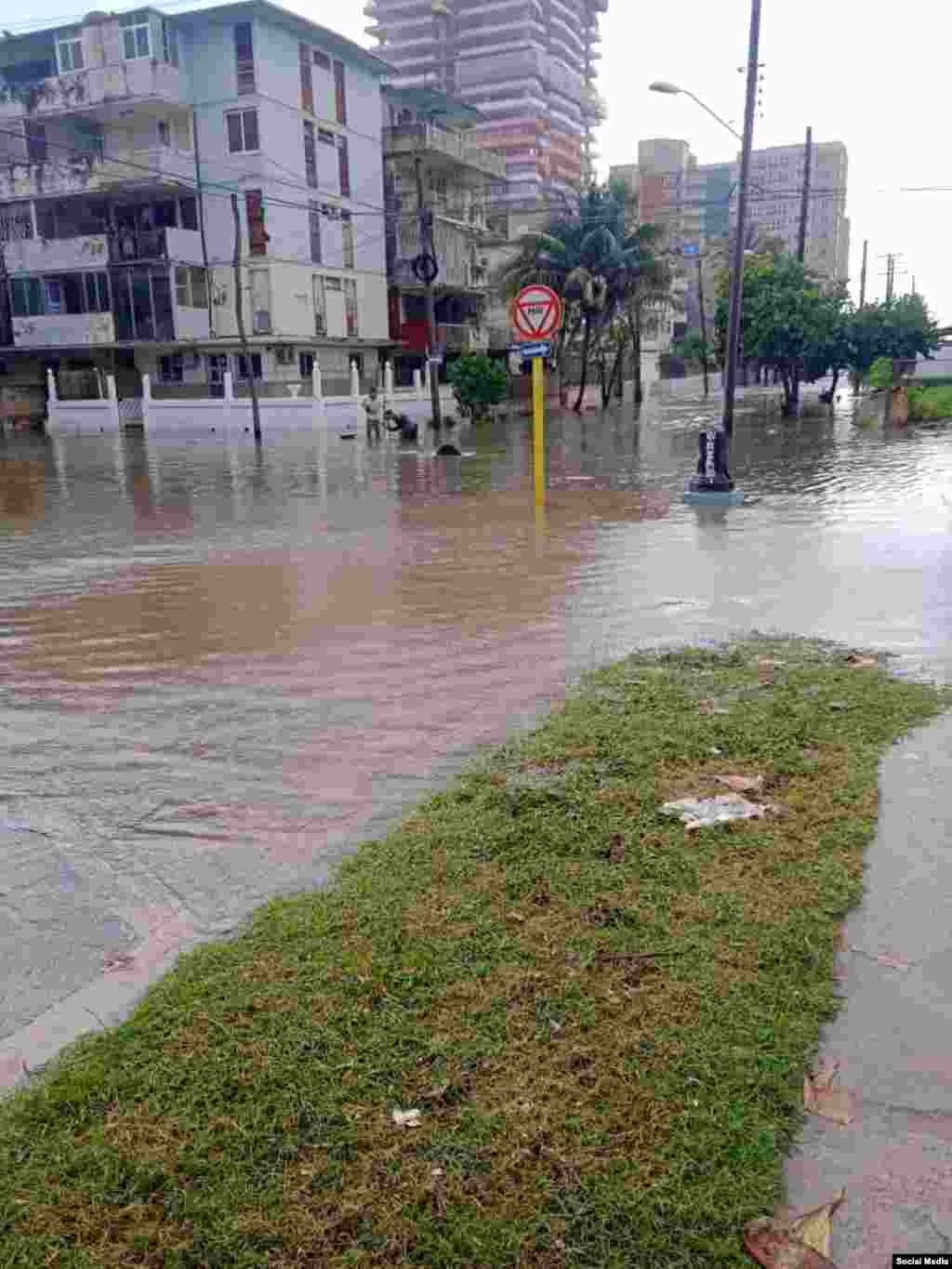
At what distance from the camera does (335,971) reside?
129 inches

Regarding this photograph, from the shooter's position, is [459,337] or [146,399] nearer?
[146,399]

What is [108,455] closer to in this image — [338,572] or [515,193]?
[338,572]

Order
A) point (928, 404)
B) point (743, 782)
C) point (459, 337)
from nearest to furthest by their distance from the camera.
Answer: point (743, 782), point (928, 404), point (459, 337)

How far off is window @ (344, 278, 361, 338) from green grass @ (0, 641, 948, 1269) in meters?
49.5

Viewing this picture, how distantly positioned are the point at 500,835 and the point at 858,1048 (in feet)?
5.28

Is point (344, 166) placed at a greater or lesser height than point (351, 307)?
greater

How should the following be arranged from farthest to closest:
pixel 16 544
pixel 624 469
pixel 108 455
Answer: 1. pixel 108 455
2. pixel 624 469
3. pixel 16 544

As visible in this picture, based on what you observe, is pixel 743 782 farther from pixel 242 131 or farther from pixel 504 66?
pixel 504 66

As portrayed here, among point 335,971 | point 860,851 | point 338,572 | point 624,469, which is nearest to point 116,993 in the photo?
point 335,971

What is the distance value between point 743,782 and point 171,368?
48.2m

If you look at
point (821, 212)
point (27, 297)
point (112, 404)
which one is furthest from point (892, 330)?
point (821, 212)

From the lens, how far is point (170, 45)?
147ft

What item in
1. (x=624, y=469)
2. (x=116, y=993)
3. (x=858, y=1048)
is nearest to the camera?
(x=858, y=1048)

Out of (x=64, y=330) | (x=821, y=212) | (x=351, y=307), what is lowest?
(x=64, y=330)
